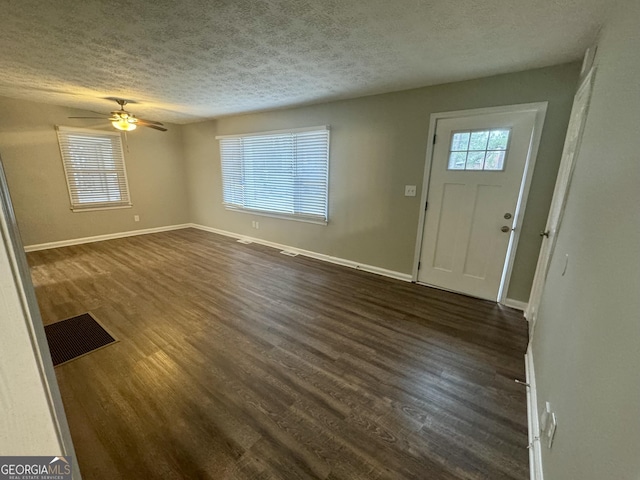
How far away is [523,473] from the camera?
1317mm

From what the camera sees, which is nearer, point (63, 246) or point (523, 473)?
point (523, 473)

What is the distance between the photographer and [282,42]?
209 cm

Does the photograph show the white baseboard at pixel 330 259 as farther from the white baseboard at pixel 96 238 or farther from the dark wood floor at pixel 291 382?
the white baseboard at pixel 96 238

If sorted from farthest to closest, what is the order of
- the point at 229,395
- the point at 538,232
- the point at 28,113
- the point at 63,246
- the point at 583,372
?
the point at 63,246, the point at 28,113, the point at 538,232, the point at 229,395, the point at 583,372

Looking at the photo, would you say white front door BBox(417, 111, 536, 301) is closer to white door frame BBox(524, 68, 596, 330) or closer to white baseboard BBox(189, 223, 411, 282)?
white door frame BBox(524, 68, 596, 330)

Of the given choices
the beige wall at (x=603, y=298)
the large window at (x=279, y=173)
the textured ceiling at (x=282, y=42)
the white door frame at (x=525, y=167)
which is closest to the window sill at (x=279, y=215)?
the large window at (x=279, y=173)

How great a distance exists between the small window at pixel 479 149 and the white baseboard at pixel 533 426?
6.17 feet

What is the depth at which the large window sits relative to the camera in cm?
415

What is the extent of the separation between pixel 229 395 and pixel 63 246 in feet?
16.7

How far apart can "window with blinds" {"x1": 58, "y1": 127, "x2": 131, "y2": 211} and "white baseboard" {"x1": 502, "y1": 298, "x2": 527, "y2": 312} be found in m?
6.73

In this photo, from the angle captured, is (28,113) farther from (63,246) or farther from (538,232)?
(538,232)

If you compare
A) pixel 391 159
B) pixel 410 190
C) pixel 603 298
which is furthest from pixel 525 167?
pixel 603 298

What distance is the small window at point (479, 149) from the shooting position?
2740 millimetres

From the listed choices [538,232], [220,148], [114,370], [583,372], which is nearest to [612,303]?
[583,372]
